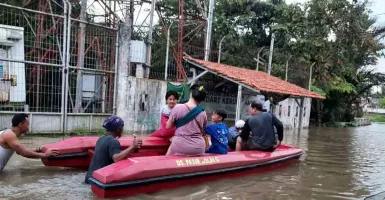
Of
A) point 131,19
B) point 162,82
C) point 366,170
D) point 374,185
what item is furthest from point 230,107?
point 374,185

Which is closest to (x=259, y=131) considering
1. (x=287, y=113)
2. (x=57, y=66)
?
(x=57, y=66)

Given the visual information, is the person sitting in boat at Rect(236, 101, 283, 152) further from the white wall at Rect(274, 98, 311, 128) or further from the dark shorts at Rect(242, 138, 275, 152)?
the white wall at Rect(274, 98, 311, 128)

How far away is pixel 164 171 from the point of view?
19.3ft

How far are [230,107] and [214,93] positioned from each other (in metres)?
1.58

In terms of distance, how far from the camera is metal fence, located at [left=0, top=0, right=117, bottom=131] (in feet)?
33.6

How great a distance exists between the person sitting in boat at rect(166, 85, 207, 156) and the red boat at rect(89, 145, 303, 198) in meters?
0.18

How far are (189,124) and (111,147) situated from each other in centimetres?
123

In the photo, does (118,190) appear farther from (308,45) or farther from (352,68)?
(352,68)

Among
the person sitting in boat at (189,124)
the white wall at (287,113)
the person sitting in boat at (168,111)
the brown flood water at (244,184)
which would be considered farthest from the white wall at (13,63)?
the white wall at (287,113)

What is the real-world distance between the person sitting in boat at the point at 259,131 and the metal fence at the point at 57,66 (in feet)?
16.9

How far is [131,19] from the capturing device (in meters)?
12.2

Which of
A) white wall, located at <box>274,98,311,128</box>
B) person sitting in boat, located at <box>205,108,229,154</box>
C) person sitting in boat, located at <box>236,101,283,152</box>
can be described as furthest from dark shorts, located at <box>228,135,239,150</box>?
white wall, located at <box>274,98,311,128</box>

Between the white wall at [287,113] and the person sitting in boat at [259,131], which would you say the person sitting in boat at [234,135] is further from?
the white wall at [287,113]

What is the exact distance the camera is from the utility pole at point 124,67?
39.4ft
